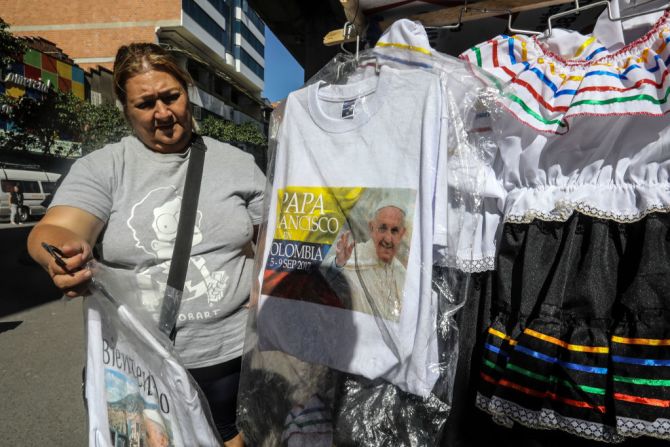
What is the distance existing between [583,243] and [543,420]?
18.5 inches

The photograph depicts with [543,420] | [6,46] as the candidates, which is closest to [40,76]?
[6,46]

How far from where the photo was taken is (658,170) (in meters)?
1.00

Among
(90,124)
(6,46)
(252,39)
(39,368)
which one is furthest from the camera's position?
(252,39)

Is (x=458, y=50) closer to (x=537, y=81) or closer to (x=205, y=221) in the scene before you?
(x=537, y=81)

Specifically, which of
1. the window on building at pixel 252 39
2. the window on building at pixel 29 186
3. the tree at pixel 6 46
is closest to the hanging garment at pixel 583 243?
the tree at pixel 6 46

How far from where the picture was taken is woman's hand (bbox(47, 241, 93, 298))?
1.16 meters

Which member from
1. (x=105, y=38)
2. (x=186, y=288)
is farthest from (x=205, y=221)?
(x=105, y=38)

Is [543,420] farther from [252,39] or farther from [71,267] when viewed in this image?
[252,39]

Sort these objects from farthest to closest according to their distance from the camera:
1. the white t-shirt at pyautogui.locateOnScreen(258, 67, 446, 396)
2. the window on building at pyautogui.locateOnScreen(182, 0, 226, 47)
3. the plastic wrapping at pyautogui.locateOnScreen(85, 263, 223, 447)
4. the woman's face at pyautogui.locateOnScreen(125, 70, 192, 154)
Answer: the window on building at pyautogui.locateOnScreen(182, 0, 226, 47)
the woman's face at pyautogui.locateOnScreen(125, 70, 192, 154)
the plastic wrapping at pyautogui.locateOnScreen(85, 263, 223, 447)
the white t-shirt at pyautogui.locateOnScreen(258, 67, 446, 396)

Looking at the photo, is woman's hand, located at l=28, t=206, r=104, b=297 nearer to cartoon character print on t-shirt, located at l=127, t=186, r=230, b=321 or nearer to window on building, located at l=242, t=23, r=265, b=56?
cartoon character print on t-shirt, located at l=127, t=186, r=230, b=321

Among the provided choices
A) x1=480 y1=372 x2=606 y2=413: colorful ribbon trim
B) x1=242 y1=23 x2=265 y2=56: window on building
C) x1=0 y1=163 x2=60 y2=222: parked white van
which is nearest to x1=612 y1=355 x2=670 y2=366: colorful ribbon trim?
x1=480 y1=372 x2=606 y2=413: colorful ribbon trim

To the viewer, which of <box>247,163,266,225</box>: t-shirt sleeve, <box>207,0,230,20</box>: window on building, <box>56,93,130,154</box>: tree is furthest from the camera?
<box>207,0,230,20</box>: window on building

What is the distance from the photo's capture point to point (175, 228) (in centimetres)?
149

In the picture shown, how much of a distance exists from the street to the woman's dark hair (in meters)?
0.69
